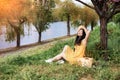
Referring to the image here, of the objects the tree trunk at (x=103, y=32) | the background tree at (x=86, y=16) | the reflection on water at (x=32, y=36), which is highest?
the background tree at (x=86, y=16)

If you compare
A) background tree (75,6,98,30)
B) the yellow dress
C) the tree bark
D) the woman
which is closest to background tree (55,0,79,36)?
background tree (75,6,98,30)

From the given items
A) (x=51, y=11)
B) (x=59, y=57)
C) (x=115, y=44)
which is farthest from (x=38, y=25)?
(x=59, y=57)

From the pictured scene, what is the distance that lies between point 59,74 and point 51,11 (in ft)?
102

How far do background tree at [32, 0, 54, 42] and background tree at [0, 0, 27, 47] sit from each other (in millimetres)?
2414

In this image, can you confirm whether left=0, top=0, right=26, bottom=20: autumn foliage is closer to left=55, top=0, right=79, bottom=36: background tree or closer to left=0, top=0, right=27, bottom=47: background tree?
left=0, top=0, right=27, bottom=47: background tree

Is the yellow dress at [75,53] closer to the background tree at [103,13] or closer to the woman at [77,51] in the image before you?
the woman at [77,51]

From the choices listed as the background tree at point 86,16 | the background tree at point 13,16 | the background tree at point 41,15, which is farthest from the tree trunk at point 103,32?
the background tree at point 86,16

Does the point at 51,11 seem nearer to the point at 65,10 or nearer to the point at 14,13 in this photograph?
the point at 65,10

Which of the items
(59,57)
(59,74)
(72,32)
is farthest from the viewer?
(72,32)

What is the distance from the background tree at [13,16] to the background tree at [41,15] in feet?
7.92

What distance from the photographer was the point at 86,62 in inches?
434

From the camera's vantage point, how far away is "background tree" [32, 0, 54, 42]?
36.3 m

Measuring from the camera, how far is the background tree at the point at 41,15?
3628cm

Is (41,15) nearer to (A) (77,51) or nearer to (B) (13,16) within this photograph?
(B) (13,16)
